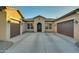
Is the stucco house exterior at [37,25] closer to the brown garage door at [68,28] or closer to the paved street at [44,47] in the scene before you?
the brown garage door at [68,28]

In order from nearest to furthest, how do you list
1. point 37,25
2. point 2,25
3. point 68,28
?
point 2,25 → point 68,28 → point 37,25

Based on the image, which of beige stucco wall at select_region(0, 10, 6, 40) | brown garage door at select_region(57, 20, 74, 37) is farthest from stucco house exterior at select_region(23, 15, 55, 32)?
beige stucco wall at select_region(0, 10, 6, 40)

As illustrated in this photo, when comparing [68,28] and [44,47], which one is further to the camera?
[68,28]

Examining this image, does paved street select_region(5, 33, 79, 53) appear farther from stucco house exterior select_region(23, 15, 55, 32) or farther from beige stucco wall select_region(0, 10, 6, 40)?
stucco house exterior select_region(23, 15, 55, 32)

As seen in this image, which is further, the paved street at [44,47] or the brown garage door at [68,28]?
the brown garage door at [68,28]

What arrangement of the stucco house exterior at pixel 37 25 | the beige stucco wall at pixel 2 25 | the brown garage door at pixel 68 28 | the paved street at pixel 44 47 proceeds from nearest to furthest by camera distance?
the paved street at pixel 44 47, the beige stucco wall at pixel 2 25, the brown garage door at pixel 68 28, the stucco house exterior at pixel 37 25

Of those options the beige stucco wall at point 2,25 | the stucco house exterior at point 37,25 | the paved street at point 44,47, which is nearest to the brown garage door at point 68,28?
the paved street at point 44,47

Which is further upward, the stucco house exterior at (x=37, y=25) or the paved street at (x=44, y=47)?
the stucco house exterior at (x=37, y=25)

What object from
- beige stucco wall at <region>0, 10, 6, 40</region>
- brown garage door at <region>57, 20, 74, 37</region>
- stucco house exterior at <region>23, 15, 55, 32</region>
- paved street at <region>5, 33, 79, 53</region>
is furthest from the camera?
stucco house exterior at <region>23, 15, 55, 32</region>

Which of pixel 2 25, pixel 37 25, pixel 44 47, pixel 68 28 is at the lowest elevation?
pixel 44 47

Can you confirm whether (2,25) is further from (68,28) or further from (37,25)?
(37,25)

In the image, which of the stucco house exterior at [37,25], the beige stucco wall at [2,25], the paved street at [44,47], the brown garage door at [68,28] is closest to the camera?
the paved street at [44,47]

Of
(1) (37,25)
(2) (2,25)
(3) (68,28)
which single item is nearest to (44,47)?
(2) (2,25)

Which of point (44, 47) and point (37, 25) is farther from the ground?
point (37, 25)
